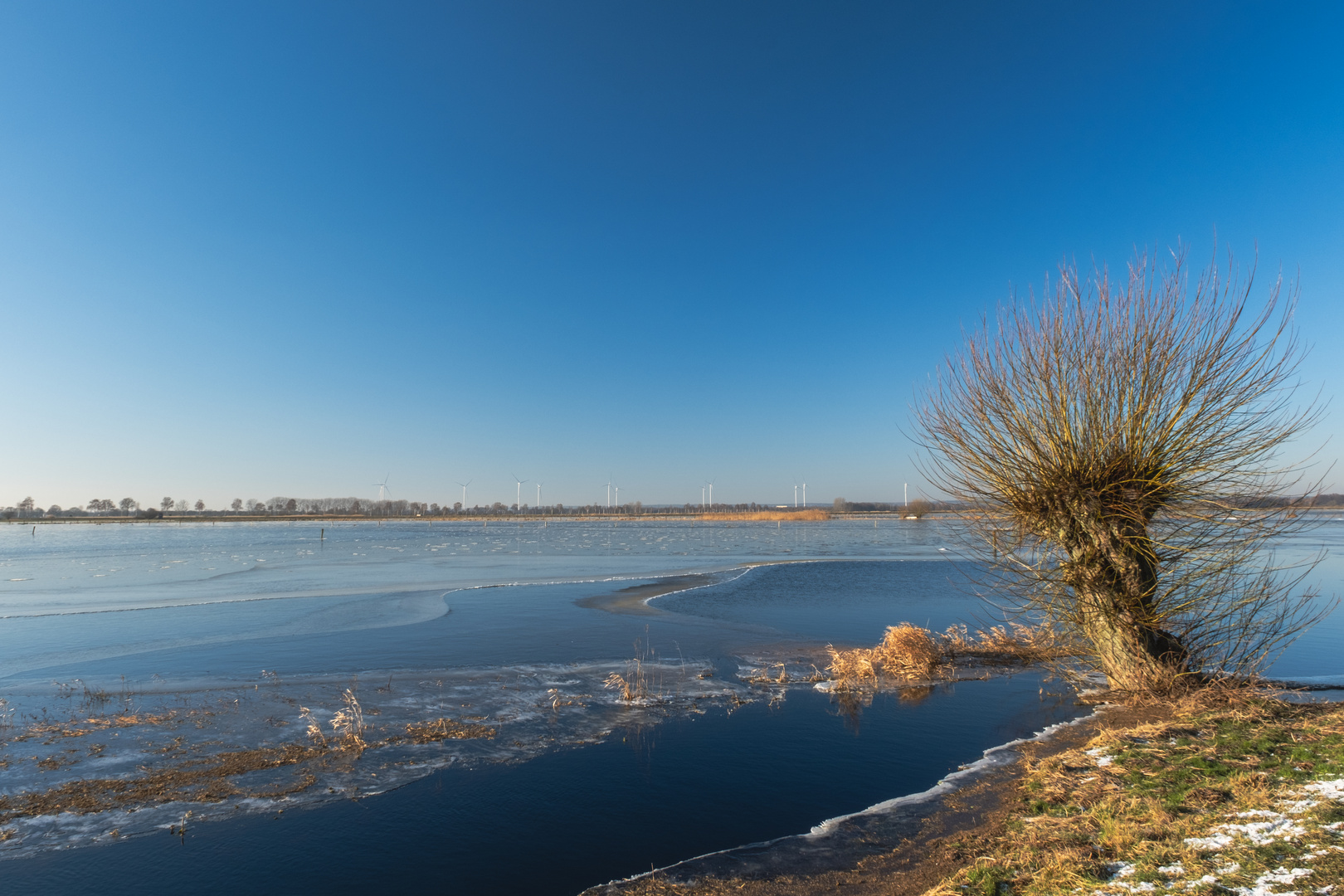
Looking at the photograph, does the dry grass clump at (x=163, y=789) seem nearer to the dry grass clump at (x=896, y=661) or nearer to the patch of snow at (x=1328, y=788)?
the dry grass clump at (x=896, y=661)

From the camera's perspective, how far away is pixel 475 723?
10555mm

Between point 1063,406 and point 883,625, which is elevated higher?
point 1063,406

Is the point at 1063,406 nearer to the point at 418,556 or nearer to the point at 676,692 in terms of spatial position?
the point at 676,692

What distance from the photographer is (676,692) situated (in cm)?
1258

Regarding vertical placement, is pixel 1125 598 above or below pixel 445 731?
above

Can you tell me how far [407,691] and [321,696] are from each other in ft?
4.51

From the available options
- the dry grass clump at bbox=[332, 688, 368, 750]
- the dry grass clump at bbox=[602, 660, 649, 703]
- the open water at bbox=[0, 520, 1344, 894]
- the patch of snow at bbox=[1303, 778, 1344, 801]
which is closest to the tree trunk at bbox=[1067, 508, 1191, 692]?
the open water at bbox=[0, 520, 1344, 894]

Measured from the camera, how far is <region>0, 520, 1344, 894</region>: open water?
21.7 feet

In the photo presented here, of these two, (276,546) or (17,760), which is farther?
(276,546)

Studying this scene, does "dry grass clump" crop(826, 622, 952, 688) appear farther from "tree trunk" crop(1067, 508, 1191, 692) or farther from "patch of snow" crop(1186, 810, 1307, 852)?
"patch of snow" crop(1186, 810, 1307, 852)

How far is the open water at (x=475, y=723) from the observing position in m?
6.61

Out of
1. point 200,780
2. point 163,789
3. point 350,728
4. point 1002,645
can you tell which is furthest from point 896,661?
point 163,789

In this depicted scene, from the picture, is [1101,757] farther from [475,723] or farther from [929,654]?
[475,723]

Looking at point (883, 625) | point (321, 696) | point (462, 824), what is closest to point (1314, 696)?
point (883, 625)
